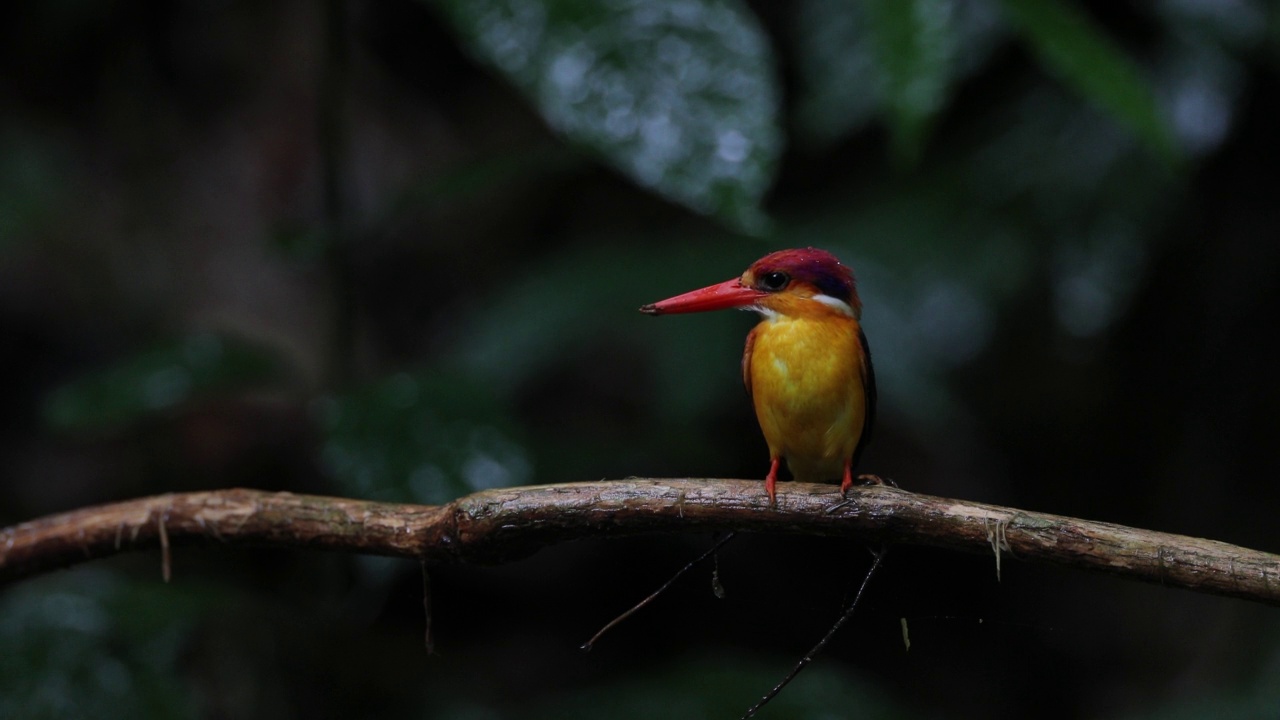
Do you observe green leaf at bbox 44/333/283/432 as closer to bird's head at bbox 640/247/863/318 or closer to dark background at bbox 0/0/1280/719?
dark background at bbox 0/0/1280/719

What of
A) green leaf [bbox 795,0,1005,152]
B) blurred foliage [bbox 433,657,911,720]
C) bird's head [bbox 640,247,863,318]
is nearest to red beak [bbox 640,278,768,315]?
bird's head [bbox 640,247,863,318]

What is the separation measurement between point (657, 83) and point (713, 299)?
13.8 inches

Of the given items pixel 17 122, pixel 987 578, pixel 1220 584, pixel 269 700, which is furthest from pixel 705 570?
pixel 17 122

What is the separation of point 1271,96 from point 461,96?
3098 millimetres

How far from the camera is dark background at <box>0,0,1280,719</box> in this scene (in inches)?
84.4

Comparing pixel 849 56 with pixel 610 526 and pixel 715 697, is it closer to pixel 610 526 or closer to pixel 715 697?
pixel 715 697

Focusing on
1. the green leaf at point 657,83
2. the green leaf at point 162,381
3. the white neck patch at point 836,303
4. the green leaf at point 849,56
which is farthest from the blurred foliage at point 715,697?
the green leaf at point 657,83

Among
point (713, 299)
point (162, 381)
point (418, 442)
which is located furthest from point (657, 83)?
point (162, 381)

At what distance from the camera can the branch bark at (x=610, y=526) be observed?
1316 mm

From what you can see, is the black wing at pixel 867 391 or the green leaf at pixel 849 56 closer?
the black wing at pixel 867 391

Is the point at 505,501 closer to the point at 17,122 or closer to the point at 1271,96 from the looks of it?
the point at 1271,96

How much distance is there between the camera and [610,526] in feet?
4.78

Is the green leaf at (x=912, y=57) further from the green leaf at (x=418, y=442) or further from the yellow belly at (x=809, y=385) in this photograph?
the green leaf at (x=418, y=442)

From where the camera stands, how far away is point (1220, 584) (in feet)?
4.25
